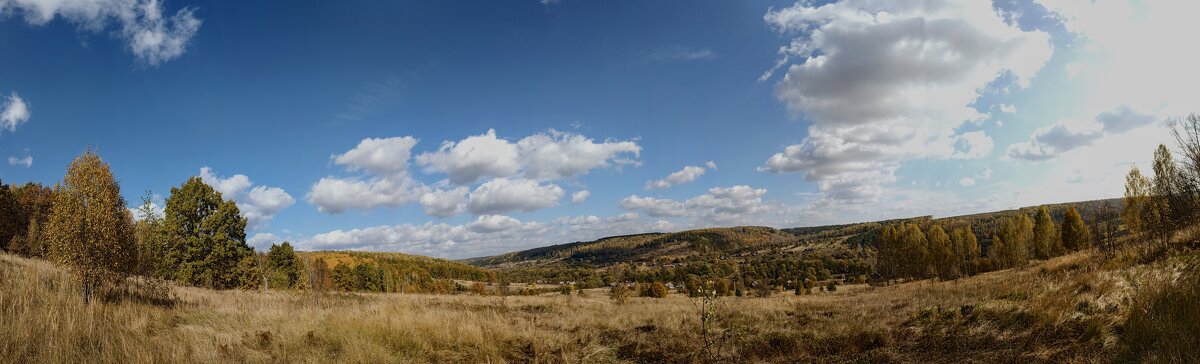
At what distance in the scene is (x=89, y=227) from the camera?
10492 mm

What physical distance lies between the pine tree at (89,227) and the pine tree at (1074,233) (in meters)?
80.8

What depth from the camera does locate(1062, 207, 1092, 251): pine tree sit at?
56.6 meters

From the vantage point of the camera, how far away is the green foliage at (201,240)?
38.2 meters

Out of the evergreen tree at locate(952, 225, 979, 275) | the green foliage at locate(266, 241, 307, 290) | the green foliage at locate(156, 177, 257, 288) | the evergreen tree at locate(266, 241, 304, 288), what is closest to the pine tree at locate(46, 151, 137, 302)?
the green foliage at locate(156, 177, 257, 288)

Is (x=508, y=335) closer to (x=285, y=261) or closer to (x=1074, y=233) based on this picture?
(x=285, y=261)

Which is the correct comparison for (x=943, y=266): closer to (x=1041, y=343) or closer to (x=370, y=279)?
(x=1041, y=343)

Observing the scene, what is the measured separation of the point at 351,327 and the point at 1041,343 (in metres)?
11.5

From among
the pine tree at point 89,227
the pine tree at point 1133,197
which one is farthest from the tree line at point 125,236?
the pine tree at point 1133,197

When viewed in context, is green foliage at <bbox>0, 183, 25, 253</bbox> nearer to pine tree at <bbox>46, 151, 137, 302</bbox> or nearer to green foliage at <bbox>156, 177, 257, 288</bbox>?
green foliage at <bbox>156, 177, 257, 288</bbox>

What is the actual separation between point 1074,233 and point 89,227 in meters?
83.5

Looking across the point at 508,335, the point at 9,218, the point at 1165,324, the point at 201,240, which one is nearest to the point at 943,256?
the point at 1165,324

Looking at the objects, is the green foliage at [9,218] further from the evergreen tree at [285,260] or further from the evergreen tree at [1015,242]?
the evergreen tree at [1015,242]

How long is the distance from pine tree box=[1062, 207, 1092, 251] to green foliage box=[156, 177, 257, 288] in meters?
89.3

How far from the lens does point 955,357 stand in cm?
746
